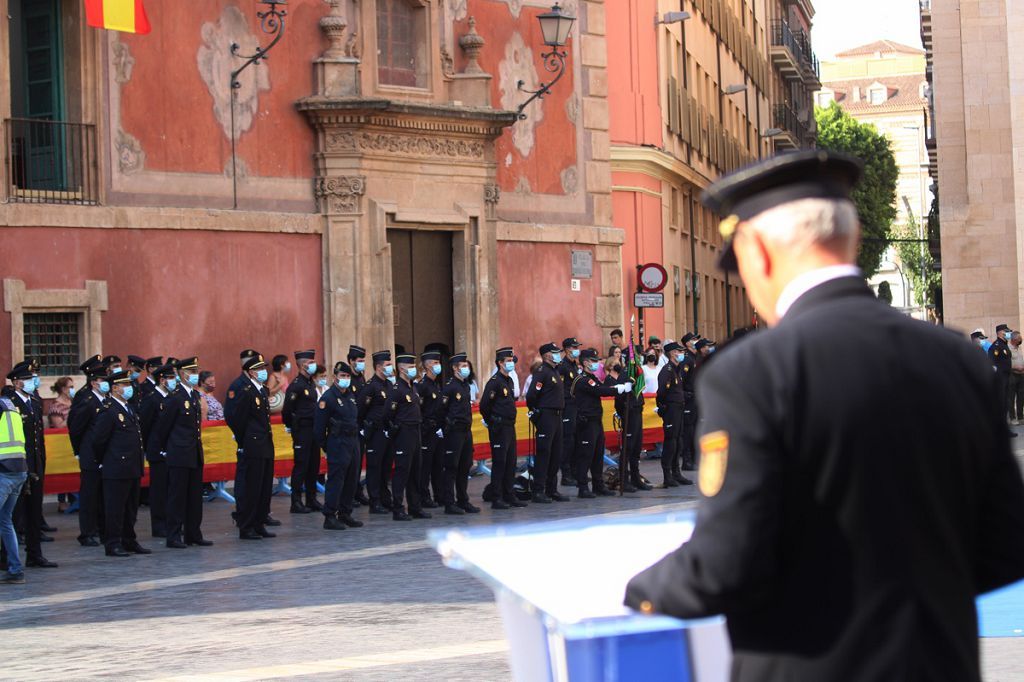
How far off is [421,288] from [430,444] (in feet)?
26.4

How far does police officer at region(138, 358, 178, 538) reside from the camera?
56.6ft

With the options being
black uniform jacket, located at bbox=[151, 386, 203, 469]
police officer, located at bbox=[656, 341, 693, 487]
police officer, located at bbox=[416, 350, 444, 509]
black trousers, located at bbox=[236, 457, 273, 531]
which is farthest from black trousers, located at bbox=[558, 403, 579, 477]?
black uniform jacket, located at bbox=[151, 386, 203, 469]

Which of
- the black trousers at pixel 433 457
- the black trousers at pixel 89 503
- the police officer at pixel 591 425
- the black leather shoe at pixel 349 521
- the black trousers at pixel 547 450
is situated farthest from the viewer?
the police officer at pixel 591 425

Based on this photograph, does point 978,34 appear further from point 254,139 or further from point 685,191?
point 254,139

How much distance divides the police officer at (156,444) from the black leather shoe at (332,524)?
1.65 m

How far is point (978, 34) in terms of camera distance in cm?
Answer: 3538

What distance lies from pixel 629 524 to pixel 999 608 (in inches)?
276

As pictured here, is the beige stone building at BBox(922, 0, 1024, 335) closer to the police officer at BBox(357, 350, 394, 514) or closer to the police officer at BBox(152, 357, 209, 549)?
the police officer at BBox(357, 350, 394, 514)

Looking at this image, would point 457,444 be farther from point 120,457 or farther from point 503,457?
point 120,457

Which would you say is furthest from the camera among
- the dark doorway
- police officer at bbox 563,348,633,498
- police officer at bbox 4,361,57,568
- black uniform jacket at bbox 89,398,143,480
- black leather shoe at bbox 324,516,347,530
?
the dark doorway

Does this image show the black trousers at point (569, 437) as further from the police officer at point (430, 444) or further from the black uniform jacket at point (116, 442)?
the black uniform jacket at point (116, 442)

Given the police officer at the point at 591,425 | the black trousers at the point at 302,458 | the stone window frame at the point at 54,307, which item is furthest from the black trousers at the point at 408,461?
the stone window frame at the point at 54,307

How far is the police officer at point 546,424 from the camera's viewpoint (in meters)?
20.9

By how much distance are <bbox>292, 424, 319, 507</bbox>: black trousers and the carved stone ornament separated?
21.2 feet
